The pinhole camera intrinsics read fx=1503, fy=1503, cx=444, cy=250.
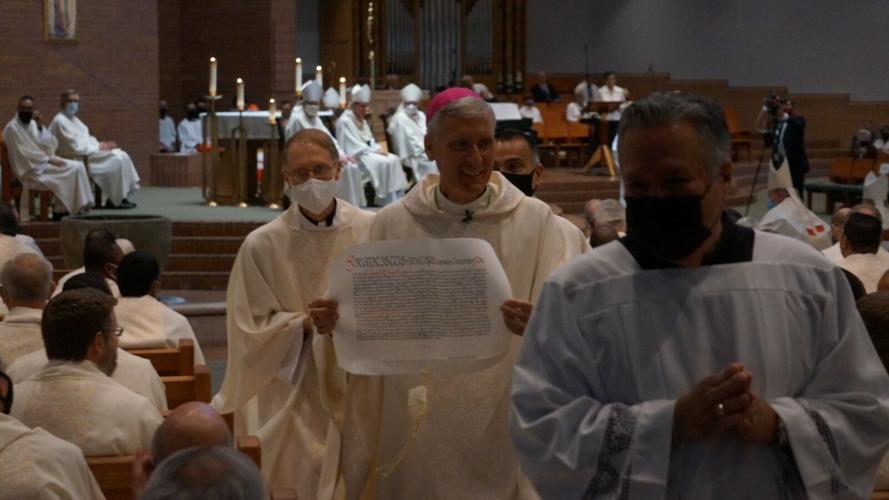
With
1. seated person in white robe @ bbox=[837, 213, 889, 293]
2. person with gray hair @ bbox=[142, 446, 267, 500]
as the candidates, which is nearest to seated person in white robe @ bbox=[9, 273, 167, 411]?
person with gray hair @ bbox=[142, 446, 267, 500]

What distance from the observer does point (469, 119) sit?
4055 millimetres

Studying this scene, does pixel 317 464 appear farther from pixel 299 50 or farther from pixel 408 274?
pixel 299 50

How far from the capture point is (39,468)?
363 cm

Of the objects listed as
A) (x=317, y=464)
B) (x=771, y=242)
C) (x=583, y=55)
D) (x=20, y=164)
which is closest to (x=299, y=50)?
(x=583, y=55)

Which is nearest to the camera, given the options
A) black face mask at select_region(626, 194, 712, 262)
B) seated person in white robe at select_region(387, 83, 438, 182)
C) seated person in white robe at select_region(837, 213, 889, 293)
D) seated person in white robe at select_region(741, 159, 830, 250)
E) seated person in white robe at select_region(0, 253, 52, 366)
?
black face mask at select_region(626, 194, 712, 262)

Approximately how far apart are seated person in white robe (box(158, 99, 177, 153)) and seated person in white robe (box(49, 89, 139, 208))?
592 cm

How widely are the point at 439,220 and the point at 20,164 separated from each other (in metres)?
12.4

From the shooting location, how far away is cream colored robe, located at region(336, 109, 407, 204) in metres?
17.4

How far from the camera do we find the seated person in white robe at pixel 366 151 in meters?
17.4

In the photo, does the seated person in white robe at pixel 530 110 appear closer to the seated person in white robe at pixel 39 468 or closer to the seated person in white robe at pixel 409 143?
the seated person in white robe at pixel 409 143

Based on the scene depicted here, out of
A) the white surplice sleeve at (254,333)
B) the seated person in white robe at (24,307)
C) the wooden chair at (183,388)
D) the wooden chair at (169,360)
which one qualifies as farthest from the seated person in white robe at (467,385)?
the seated person in white robe at (24,307)

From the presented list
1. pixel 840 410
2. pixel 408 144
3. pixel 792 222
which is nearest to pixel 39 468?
pixel 840 410

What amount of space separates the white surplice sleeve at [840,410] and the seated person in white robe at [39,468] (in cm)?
185

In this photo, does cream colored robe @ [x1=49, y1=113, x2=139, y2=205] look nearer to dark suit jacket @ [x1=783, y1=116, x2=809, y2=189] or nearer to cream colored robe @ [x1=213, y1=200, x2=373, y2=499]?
dark suit jacket @ [x1=783, y1=116, x2=809, y2=189]
